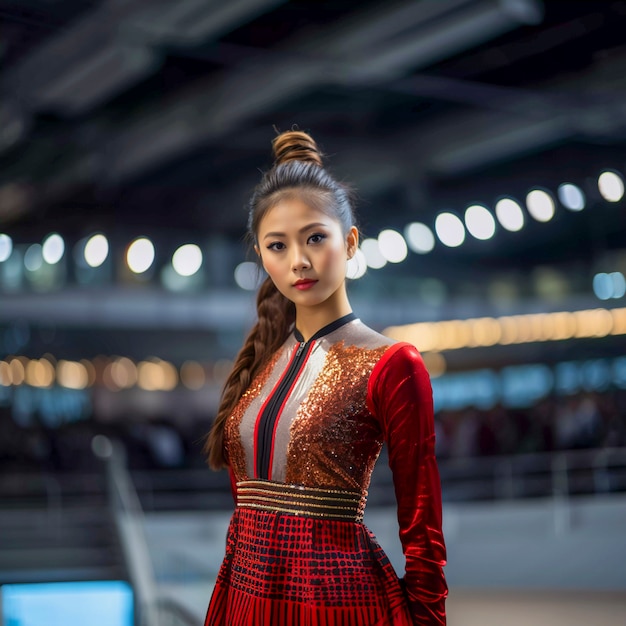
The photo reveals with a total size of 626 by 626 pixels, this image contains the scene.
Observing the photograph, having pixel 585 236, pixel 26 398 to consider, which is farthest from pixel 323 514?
pixel 26 398

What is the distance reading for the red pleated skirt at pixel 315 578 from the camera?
5.58 feet

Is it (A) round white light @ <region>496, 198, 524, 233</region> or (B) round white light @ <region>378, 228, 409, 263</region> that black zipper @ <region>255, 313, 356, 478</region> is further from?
(B) round white light @ <region>378, 228, 409, 263</region>

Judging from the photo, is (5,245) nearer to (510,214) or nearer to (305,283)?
(510,214)

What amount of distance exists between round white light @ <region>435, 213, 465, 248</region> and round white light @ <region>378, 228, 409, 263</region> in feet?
2.42

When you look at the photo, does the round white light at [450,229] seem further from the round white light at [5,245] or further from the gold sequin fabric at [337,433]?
the gold sequin fabric at [337,433]

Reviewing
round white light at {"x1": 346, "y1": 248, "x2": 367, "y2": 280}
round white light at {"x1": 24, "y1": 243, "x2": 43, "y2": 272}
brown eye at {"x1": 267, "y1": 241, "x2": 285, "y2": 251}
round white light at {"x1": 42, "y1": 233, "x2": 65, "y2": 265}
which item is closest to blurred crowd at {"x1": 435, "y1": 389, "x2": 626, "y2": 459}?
round white light at {"x1": 42, "y1": 233, "x2": 65, "y2": 265}

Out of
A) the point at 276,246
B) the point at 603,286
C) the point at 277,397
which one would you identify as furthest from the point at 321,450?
the point at 603,286

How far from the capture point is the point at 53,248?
567 inches

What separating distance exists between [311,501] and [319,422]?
0.15 metres

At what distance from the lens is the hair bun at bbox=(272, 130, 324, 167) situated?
2049 millimetres

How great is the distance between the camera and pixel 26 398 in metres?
21.4

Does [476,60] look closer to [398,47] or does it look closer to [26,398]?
[398,47]

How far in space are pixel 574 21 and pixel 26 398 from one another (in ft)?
57.1

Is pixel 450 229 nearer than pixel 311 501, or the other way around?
pixel 311 501
